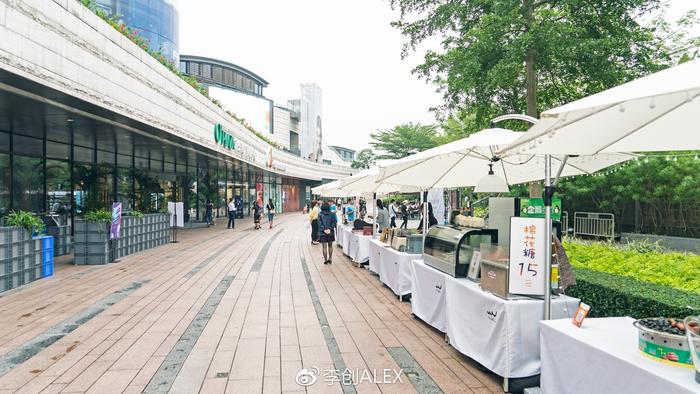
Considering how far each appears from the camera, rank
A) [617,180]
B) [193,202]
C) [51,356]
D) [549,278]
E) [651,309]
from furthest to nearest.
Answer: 1. [193,202]
2. [617,180]
3. [51,356]
4. [651,309]
5. [549,278]

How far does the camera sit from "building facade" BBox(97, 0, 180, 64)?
34.0 metres

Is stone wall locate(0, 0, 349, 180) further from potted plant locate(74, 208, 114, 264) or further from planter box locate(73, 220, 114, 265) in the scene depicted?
planter box locate(73, 220, 114, 265)

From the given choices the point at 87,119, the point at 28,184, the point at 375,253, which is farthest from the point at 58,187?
the point at 375,253

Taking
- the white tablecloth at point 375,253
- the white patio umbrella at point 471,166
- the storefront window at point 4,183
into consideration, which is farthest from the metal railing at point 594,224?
the storefront window at point 4,183

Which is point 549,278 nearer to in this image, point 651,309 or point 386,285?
point 651,309

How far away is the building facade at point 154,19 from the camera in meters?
34.0

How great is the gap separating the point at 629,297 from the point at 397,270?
11.6 feet

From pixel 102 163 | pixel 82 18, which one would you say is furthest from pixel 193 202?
pixel 82 18

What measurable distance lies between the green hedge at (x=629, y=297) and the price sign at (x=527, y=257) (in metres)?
0.92

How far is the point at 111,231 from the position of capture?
1038 cm

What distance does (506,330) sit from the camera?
3.58 metres

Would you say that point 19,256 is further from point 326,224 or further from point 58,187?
point 326,224

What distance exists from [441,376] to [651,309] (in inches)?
72.4

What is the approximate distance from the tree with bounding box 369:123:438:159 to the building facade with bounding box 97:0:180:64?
22.6m
